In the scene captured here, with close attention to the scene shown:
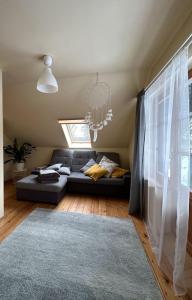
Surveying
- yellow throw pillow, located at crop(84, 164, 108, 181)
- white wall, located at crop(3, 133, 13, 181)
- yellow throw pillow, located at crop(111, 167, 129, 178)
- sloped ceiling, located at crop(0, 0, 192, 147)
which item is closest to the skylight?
sloped ceiling, located at crop(0, 0, 192, 147)

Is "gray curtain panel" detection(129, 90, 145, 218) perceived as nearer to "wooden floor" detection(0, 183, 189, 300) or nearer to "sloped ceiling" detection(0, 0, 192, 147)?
"wooden floor" detection(0, 183, 189, 300)

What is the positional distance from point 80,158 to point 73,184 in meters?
0.95

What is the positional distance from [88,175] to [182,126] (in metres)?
2.69

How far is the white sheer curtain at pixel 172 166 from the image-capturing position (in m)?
1.31

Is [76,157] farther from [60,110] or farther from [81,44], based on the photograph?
[81,44]

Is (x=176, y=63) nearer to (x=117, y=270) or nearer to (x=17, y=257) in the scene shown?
(x=117, y=270)

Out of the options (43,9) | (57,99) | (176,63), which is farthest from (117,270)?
(57,99)

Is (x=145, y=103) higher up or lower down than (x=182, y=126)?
higher up

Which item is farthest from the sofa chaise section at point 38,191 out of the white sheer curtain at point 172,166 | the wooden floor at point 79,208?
the white sheer curtain at point 172,166

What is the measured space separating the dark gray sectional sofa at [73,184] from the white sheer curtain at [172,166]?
1.46m

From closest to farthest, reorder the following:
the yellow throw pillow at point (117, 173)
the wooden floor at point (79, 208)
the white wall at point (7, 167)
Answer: the wooden floor at point (79, 208)
the yellow throw pillow at point (117, 173)
the white wall at point (7, 167)

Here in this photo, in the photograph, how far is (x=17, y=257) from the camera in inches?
66.7

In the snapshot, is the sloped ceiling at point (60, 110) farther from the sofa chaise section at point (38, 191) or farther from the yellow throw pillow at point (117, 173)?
the sofa chaise section at point (38, 191)

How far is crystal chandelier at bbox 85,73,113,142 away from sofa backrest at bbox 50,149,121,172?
1.16 m
